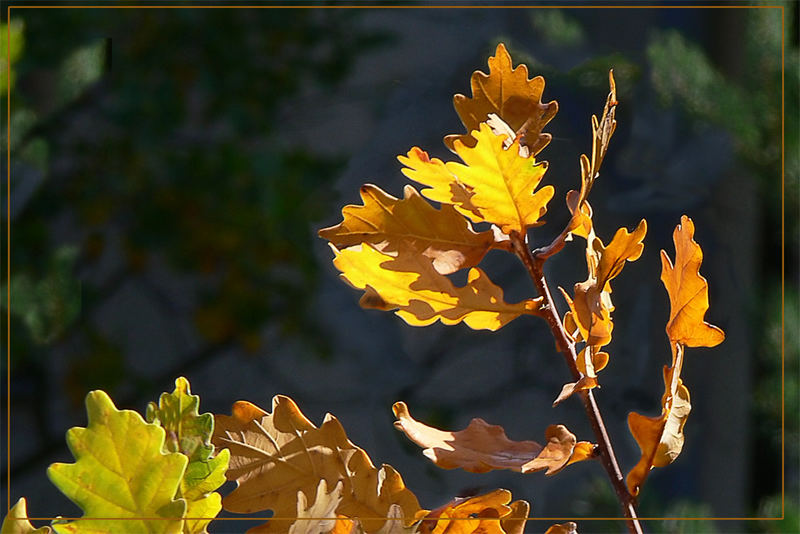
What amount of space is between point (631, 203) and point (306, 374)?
16.1 inches

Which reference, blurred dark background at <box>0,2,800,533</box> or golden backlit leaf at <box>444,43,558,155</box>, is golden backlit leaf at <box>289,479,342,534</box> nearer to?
golden backlit leaf at <box>444,43,558,155</box>

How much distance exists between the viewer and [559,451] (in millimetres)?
175

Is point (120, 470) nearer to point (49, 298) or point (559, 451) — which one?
point (559, 451)

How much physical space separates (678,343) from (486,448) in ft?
0.15

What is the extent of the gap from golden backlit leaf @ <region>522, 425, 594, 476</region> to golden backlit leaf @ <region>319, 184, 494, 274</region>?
40mm

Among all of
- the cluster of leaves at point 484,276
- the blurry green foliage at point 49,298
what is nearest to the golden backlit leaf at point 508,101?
the cluster of leaves at point 484,276

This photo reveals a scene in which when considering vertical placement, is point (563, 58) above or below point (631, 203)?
above

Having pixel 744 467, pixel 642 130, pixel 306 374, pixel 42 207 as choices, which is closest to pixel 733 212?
pixel 642 130

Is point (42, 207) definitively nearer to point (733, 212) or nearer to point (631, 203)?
point (631, 203)

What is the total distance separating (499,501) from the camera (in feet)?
0.56

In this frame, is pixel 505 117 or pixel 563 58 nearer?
pixel 505 117

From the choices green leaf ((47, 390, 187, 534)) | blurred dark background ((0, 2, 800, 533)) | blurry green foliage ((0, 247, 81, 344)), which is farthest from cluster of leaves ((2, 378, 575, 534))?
blurry green foliage ((0, 247, 81, 344))

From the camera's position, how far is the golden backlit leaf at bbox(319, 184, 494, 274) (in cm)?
18

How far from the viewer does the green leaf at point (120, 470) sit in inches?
5.8
